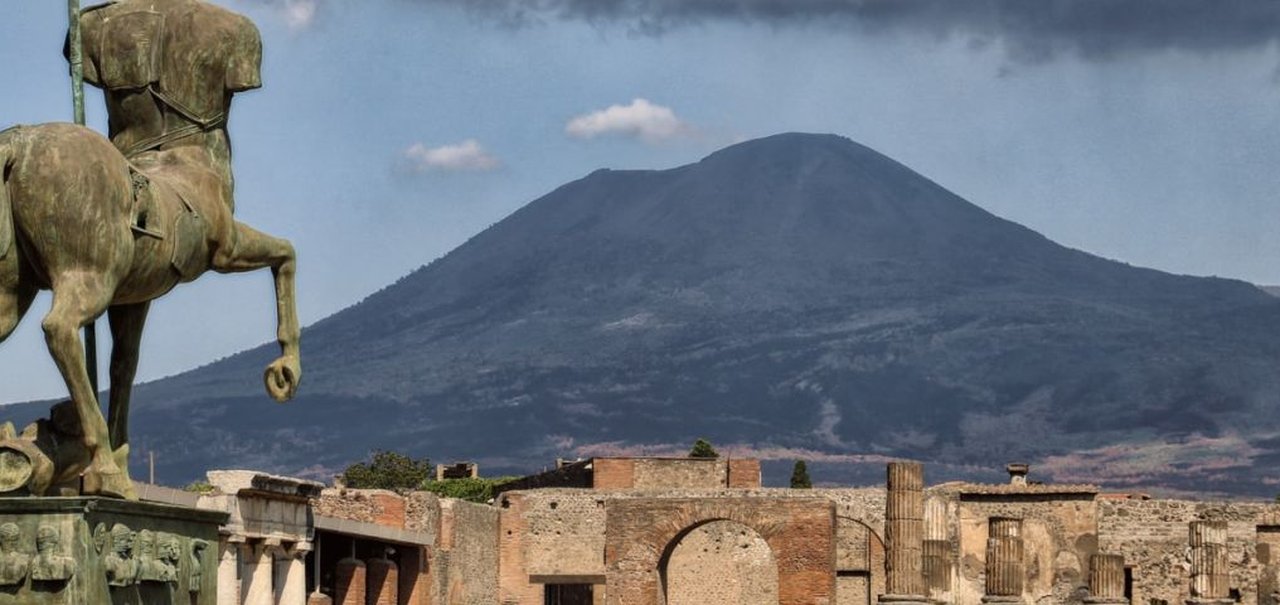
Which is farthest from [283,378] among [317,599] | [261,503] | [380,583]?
[380,583]

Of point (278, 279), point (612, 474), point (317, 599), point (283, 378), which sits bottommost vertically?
point (317, 599)

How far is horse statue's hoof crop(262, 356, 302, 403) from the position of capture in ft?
40.2

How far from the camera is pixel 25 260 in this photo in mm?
11141

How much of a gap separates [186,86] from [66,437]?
1717 mm

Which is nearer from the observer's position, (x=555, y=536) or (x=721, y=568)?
(x=555, y=536)

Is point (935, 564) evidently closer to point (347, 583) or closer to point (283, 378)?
point (347, 583)

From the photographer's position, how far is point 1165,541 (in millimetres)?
60625

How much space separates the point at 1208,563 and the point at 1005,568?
4.59 m

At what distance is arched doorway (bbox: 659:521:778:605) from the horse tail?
164ft

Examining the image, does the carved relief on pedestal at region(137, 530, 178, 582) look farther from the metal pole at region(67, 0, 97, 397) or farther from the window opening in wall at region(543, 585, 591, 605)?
the window opening in wall at region(543, 585, 591, 605)

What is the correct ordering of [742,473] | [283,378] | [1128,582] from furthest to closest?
[742,473] < [1128,582] < [283,378]

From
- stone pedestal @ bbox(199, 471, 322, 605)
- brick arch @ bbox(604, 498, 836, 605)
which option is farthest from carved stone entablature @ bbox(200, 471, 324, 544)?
brick arch @ bbox(604, 498, 836, 605)

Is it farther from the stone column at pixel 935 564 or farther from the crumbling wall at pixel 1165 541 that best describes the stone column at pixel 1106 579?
the crumbling wall at pixel 1165 541

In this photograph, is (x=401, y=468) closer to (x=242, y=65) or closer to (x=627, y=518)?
(x=627, y=518)
